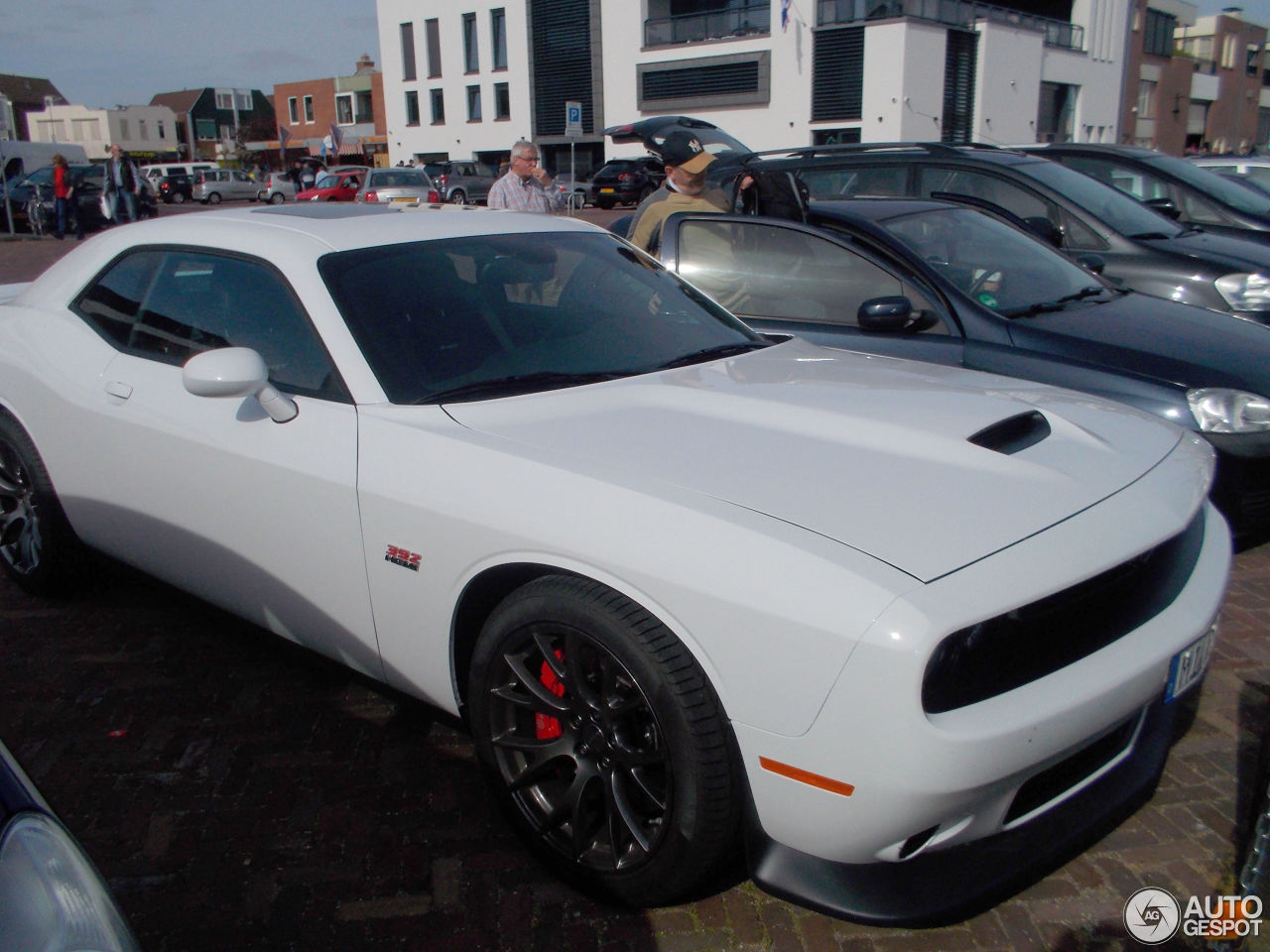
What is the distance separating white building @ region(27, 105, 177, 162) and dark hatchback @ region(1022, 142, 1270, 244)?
80.8m

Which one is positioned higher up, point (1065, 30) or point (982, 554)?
point (1065, 30)

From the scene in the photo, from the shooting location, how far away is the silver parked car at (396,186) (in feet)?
79.0

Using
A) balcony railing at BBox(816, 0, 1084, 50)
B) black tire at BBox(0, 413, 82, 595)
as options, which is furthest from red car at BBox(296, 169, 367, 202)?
black tire at BBox(0, 413, 82, 595)

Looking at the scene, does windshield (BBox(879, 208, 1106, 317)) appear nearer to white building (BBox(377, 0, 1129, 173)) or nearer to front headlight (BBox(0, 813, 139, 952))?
front headlight (BBox(0, 813, 139, 952))

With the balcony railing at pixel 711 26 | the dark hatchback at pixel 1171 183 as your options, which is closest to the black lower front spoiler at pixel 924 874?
the dark hatchback at pixel 1171 183

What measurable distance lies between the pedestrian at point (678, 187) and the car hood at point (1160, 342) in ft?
6.36

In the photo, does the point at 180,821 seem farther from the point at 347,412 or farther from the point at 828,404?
the point at 828,404

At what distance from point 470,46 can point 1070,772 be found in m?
53.6

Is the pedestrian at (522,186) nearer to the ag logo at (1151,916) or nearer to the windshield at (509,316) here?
the windshield at (509,316)

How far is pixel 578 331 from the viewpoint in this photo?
3.17 meters

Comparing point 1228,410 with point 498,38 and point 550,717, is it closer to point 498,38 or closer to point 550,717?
point 550,717

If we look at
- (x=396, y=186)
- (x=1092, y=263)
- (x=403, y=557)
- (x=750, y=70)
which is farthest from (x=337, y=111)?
(x=403, y=557)

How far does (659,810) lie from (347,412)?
1.30 m

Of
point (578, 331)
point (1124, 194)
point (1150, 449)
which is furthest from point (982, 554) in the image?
point (1124, 194)
